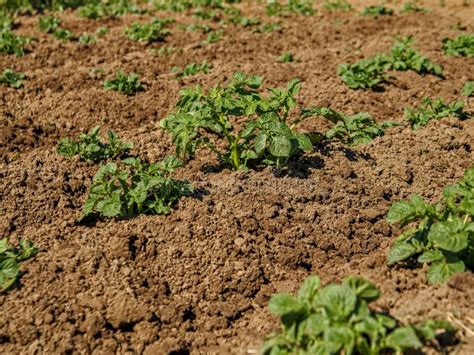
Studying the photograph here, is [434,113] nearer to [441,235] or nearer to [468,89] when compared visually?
[468,89]

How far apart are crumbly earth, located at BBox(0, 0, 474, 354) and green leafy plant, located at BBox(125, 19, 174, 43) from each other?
1.16 m

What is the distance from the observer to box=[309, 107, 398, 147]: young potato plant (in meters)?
4.16

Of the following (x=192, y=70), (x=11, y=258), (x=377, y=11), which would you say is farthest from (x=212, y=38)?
(x=11, y=258)

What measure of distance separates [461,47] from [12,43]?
5.21 meters

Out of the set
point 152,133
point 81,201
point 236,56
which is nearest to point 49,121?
point 152,133

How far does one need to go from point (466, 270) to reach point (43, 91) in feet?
14.5

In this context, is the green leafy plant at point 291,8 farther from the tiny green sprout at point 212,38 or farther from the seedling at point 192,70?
the seedling at point 192,70

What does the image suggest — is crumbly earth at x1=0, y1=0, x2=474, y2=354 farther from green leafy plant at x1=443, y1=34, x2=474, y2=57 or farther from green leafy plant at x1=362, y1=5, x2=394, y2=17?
green leafy plant at x1=362, y1=5, x2=394, y2=17

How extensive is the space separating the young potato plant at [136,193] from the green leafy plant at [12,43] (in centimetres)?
362

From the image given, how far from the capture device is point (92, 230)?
136 inches

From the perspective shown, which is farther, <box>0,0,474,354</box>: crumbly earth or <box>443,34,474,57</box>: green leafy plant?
<box>443,34,474,57</box>: green leafy plant

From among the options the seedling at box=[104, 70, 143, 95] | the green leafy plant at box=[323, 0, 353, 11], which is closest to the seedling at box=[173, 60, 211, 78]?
the seedling at box=[104, 70, 143, 95]

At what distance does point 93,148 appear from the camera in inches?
163

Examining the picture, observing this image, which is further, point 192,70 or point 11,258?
point 192,70
